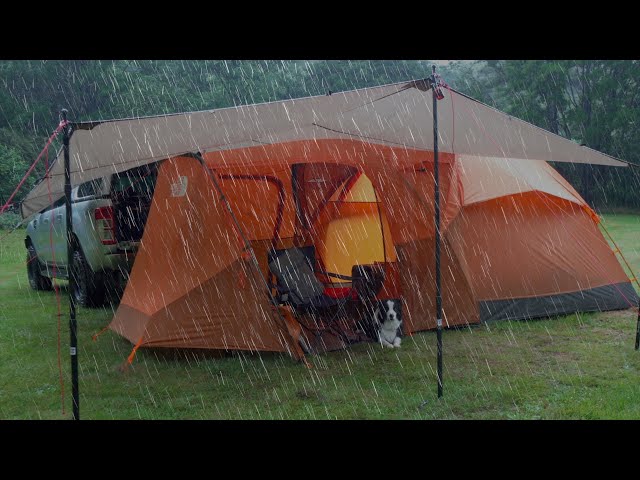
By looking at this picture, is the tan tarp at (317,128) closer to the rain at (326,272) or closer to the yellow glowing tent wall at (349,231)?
the rain at (326,272)

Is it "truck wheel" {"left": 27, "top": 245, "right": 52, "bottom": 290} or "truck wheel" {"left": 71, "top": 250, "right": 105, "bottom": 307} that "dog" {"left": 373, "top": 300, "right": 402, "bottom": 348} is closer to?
"truck wheel" {"left": 71, "top": 250, "right": 105, "bottom": 307}

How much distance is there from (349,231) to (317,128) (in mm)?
3036

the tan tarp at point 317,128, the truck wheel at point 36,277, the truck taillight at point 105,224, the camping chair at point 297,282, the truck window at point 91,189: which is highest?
the tan tarp at point 317,128

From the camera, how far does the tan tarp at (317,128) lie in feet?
15.3

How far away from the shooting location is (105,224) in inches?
302

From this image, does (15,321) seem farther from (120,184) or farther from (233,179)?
(233,179)

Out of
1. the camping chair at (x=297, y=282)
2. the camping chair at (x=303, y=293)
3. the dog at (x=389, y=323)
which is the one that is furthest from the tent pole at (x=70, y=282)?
the dog at (x=389, y=323)

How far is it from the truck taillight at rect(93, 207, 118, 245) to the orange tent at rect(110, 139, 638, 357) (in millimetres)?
1515

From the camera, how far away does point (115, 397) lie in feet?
15.8

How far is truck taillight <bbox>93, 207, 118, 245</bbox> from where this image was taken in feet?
25.1

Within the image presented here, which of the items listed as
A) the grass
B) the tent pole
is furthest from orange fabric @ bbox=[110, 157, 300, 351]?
the tent pole

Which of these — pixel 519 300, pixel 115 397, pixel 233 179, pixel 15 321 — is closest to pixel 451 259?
pixel 519 300

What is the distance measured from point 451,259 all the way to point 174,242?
8.74 feet

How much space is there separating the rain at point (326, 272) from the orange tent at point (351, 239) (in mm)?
19
